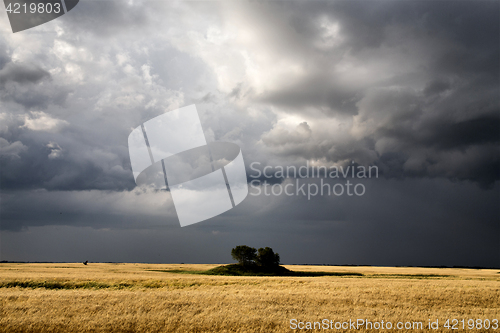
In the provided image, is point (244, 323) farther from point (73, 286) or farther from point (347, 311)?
point (73, 286)

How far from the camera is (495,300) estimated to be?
85.1ft

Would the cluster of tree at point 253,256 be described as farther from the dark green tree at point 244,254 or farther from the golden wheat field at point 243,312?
the golden wheat field at point 243,312

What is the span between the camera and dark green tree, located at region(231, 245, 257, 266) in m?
76.8

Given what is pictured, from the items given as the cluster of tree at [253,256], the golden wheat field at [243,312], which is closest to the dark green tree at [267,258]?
the cluster of tree at [253,256]

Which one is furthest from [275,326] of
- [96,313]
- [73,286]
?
[73,286]

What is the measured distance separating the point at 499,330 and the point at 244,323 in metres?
13.4

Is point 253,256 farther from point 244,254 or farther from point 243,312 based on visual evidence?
point 243,312

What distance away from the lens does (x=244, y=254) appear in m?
77.3

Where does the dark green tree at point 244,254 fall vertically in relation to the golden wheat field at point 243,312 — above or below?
below

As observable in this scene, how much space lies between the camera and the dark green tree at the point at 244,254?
252 ft

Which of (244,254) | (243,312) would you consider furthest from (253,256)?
(243,312)

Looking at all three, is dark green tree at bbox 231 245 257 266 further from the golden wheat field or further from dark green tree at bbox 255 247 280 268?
the golden wheat field

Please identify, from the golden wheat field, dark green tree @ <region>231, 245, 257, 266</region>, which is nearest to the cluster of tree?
dark green tree @ <region>231, 245, 257, 266</region>

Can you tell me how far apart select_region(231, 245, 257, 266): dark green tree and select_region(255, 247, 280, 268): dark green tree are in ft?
4.21
